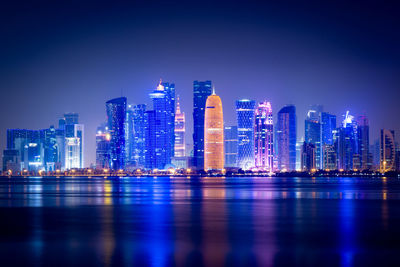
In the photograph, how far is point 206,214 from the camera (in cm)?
5862

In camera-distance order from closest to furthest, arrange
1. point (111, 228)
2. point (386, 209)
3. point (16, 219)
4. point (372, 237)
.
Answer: point (372, 237) → point (111, 228) → point (16, 219) → point (386, 209)

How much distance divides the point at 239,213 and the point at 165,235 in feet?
62.2

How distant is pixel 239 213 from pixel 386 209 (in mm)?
17013

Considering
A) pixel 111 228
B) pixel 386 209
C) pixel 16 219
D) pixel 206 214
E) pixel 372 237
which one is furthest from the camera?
pixel 386 209

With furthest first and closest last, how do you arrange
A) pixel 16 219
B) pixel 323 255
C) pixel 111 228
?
pixel 16 219, pixel 111 228, pixel 323 255

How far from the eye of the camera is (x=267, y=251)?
3359cm

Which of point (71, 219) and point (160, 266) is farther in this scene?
point (71, 219)

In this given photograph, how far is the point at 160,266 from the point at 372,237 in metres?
17.9

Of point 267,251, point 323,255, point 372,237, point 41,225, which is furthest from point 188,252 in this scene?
point 41,225

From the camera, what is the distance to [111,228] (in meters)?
46.8

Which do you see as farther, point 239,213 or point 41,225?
point 239,213

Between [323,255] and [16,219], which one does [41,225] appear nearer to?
[16,219]

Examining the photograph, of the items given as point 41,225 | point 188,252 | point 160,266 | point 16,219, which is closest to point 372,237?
point 188,252

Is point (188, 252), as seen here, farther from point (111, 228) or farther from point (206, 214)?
point (206, 214)
